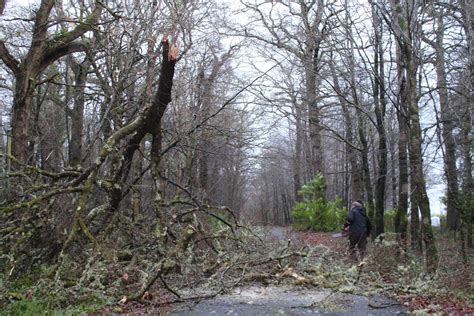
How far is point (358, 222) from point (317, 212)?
8.83 metres

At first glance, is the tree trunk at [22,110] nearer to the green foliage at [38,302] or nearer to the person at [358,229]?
the green foliage at [38,302]

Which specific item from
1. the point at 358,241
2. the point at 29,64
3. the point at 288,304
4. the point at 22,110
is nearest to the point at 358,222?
the point at 358,241

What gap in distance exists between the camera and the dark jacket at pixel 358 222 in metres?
11.2

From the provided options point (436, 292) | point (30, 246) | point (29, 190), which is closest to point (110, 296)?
point (30, 246)

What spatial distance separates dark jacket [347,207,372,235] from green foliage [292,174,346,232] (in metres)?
8.43

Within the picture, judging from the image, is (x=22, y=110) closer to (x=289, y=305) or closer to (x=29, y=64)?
(x=29, y=64)

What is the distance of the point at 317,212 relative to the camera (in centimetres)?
2000

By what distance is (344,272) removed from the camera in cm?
708

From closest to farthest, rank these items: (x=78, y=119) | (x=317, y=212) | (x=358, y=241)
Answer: (x=358, y=241) → (x=78, y=119) → (x=317, y=212)

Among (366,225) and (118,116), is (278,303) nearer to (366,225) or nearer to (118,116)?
(366,225)

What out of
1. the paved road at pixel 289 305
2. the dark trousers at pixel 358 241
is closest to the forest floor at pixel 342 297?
the paved road at pixel 289 305

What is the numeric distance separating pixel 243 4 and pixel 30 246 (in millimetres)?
14498

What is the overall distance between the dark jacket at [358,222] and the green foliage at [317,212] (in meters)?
8.43

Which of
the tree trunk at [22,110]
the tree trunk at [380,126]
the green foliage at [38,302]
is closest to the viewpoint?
the green foliage at [38,302]
